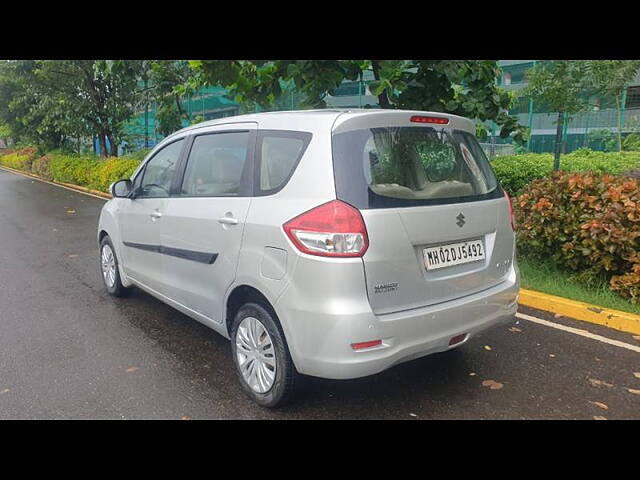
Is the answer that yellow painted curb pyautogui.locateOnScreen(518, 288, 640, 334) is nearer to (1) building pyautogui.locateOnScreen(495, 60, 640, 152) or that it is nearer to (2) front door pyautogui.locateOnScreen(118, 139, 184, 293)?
(2) front door pyautogui.locateOnScreen(118, 139, 184, 293)

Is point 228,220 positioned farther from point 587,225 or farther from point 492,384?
point 587,225

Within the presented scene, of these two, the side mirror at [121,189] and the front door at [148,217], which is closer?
the front door at [148,217]

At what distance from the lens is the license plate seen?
9.30 ft

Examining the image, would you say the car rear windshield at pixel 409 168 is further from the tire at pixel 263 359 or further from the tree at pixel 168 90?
the tree at pixel 168 90

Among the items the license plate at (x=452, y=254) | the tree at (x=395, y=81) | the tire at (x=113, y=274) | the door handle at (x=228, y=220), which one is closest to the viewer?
the license plate at (x=452, y=254)

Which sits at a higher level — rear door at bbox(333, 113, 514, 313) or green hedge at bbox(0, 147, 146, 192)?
rear door at bbox(333, 113, 514, 313)

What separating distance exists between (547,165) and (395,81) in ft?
12.7

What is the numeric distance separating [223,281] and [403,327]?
1216 mm

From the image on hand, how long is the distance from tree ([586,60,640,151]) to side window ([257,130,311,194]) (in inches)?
212

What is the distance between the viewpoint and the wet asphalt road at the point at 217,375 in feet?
10.0

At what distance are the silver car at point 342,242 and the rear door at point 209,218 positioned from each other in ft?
0.04

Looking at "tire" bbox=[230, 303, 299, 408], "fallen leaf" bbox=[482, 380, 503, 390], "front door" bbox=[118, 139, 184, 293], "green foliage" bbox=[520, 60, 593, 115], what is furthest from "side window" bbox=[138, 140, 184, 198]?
"green foliage" bbox=[520, 60, 593, 115]

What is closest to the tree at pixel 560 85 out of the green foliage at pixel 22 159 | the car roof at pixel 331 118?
the car roof at pixel 331 118

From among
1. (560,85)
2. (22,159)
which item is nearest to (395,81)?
(560,85)
